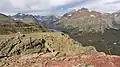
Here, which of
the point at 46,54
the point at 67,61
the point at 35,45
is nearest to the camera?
the point at 67,61

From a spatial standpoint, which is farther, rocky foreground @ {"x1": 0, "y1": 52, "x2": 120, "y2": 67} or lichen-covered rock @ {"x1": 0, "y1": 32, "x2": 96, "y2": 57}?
lichen-covered rock @ {"x1": 0, "y1": 32, "x2": 96, "y2": 57}

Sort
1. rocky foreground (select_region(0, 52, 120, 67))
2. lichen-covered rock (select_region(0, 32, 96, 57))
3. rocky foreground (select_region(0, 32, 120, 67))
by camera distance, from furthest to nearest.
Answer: lichen-covered rock (select_region(0, 32, 96, 57)) → rocky foreground (select_region(0, 32, 120, 67)) → rocky foreground (select_region(0, 52, 120, 67))

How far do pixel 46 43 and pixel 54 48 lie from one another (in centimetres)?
136

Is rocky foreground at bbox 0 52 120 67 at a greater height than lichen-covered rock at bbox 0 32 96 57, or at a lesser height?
greater

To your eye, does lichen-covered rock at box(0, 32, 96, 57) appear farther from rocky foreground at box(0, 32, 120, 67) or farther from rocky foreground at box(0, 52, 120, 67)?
rocky foreground at box(0, 52, 120, 67)

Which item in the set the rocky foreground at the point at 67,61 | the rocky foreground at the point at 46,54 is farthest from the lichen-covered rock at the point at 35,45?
the rocky foreground at the point at 67,61

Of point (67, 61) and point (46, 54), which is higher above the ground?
point (67, 61)

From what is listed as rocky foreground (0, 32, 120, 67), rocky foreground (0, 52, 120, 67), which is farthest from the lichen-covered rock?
rocky foreground (0, 52, 120, 67)

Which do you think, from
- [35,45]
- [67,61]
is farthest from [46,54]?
[35,45]

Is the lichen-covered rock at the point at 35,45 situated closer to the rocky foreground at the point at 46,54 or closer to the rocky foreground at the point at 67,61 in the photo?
the rocky foreground at the point at 46,54

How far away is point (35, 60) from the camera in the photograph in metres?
22.5

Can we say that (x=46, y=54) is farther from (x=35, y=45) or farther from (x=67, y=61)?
(x=35, y=45)

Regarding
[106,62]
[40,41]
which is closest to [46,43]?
[40,41]

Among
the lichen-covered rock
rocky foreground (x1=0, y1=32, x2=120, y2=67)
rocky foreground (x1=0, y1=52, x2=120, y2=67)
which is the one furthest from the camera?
the lichen-covered rock
